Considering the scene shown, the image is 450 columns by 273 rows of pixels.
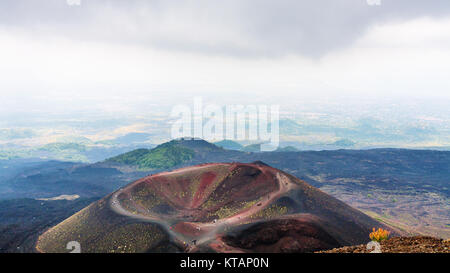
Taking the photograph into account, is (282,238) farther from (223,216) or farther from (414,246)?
(414,246)

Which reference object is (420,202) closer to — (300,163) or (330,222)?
(300,163)

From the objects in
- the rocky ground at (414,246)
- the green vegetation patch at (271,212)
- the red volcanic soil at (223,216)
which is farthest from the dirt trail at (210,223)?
the rocky ground at (414,246)

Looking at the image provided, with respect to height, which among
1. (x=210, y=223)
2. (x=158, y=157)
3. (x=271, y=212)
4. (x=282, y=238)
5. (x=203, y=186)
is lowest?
(x=158, y=157)

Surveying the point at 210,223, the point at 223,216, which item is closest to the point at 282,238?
the point at 210,223

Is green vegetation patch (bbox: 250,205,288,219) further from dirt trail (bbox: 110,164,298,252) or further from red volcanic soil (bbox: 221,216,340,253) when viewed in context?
red volcanic soil (bbox: 221,216,340,253)

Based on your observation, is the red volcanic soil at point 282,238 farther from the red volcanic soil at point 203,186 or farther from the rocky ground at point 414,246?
the red volcanic soil at point 203,186

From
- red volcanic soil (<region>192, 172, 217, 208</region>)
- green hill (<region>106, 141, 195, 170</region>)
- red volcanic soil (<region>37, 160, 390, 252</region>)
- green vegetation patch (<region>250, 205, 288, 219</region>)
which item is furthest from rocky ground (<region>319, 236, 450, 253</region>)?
green hill (<region>106, 141, 195, 170</region>)

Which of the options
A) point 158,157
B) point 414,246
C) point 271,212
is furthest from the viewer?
point 158,157

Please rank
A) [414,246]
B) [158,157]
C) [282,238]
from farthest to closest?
[158,157] → [282,238] → [414,246]

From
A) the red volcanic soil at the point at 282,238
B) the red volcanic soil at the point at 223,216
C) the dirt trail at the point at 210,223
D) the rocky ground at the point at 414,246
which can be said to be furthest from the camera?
the dirt trail at the point at 210,223
